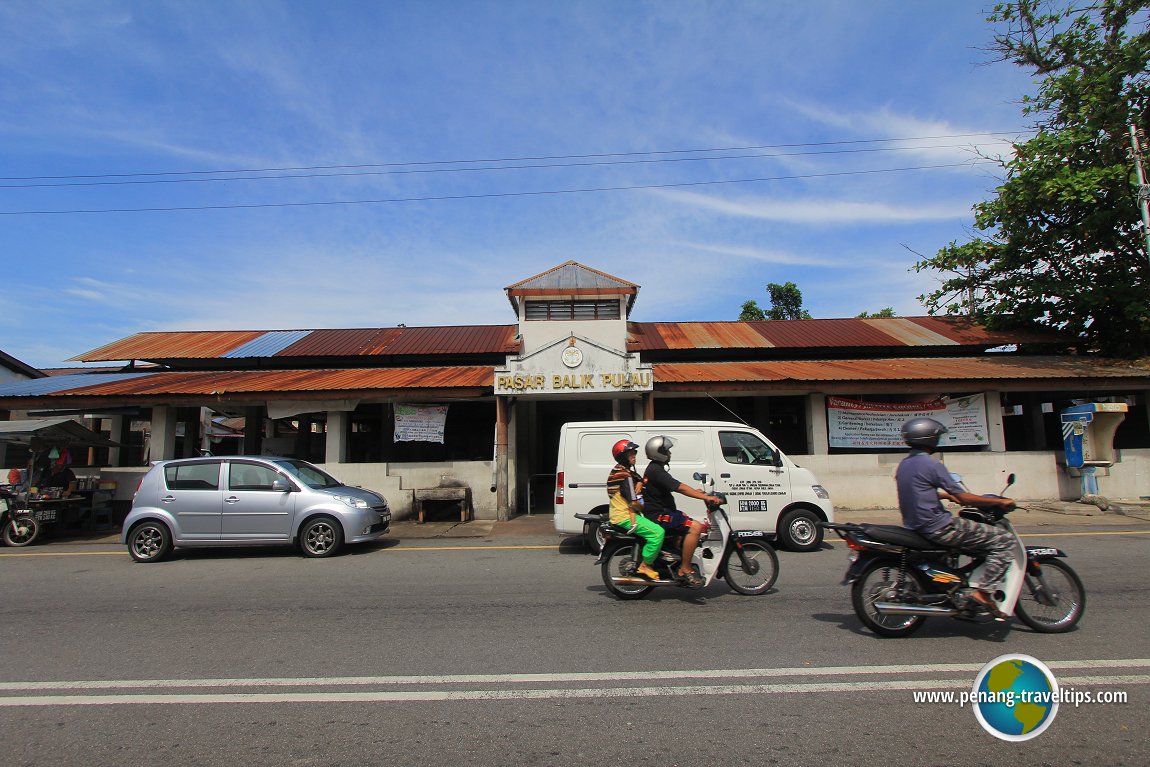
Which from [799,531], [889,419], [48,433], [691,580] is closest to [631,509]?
[691,580]

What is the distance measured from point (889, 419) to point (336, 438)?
42.3ft

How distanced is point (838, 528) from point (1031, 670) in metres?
1.57

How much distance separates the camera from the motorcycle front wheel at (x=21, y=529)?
1165 cm

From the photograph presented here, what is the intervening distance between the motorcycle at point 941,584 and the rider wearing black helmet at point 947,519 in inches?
2.4

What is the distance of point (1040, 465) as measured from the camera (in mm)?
14531

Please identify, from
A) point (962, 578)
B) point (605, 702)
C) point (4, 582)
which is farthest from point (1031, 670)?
point (4, 582)

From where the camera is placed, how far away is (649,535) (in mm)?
6270

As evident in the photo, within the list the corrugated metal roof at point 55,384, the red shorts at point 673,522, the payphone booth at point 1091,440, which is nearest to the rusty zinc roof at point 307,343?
the corrugated metal roof at point 55,384

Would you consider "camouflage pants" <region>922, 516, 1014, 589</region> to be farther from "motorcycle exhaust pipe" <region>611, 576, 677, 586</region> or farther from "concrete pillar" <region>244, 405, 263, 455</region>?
"concrete pillar" <region>244, 405, 263, 455</region>

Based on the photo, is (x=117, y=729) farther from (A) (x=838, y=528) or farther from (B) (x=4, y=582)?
(B) (x=4, y=582)

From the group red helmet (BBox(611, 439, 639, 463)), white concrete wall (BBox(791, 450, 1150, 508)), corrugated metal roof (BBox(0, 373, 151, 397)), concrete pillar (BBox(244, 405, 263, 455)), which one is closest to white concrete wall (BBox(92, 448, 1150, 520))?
white concrete wall (BBox(791, 450, 1150, 508))

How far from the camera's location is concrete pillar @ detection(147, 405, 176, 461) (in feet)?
48.9

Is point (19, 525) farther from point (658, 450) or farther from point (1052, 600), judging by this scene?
point (1052, 600)

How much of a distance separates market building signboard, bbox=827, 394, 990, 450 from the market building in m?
0.04
